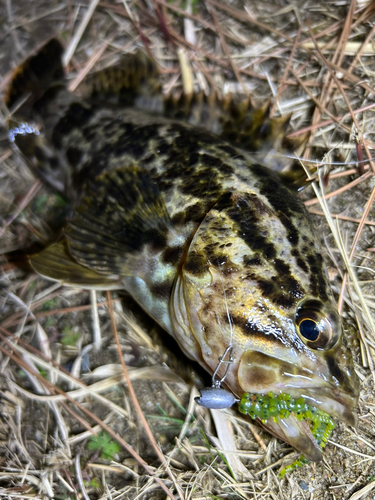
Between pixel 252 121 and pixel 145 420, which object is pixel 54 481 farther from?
pixel 252 121

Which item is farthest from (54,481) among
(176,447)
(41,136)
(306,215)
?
(41,136)

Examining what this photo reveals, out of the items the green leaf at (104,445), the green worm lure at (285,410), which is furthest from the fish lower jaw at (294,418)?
the green leaf at (104,445)

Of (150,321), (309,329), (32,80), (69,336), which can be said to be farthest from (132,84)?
(309,329)

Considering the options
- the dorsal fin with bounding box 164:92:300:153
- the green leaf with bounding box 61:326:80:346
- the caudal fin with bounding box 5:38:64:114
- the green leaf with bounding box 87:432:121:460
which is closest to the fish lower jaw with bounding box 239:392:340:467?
the green leaf with bounding box 87:432:121:460

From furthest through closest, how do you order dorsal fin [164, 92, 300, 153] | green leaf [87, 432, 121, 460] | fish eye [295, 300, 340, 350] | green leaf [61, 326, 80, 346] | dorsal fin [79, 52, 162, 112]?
dorsal fin [79, 52, 162, 112]
green leaf [61, 326, 80, 346]
dorsal fin [164, 92, 300, 153]
green leaf [87, 432, 121, 460]
fish eye [295, 300, 340, 350]

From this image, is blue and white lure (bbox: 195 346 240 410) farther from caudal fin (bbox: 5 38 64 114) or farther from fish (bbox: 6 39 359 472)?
caudal fin (bbox: 5 38 64 114)

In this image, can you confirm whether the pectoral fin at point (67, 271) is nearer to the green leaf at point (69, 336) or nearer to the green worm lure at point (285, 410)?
the green leaf at point (69, 336)

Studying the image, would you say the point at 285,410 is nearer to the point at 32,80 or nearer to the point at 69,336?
the point at 69,336
